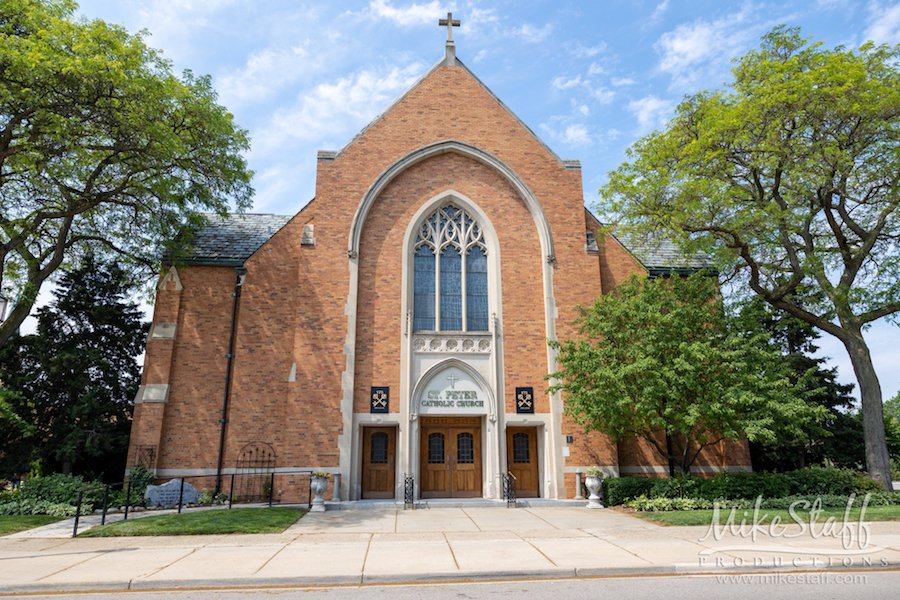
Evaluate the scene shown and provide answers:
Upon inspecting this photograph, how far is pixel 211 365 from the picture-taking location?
17.5 metres

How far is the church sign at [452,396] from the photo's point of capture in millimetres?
16703

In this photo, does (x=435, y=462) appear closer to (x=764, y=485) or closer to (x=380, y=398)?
(x=380, y=398)

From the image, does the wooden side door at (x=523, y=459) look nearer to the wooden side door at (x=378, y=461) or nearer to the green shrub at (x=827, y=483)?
the wooden side door at (x=378, y=461)

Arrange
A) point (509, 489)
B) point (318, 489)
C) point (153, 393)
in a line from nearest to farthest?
point (318, 489) < point (509, 489) < point (153, 393)

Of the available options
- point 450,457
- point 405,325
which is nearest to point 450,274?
point 405,325

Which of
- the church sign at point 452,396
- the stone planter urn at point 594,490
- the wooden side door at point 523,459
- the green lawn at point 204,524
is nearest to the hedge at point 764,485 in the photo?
the stone planter urn at point 594,490

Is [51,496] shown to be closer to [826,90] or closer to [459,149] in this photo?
[459,149]

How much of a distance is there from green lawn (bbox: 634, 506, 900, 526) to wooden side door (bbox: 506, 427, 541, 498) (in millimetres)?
4545

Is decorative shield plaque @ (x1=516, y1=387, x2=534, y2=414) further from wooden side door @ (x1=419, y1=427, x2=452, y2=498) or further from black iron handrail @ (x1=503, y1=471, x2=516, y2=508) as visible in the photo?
wooden side door @ (x1=419, y1=427, x2=452, y2=498)

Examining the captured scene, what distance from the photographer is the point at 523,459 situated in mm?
17297

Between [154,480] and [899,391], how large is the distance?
10771 centimetres

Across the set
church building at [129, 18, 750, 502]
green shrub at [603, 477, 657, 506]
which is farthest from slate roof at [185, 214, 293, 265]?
green shrub at [603, 477, 657, 506]

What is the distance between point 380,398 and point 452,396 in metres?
2.21

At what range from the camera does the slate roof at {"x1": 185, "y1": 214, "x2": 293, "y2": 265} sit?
18500 millimetres
